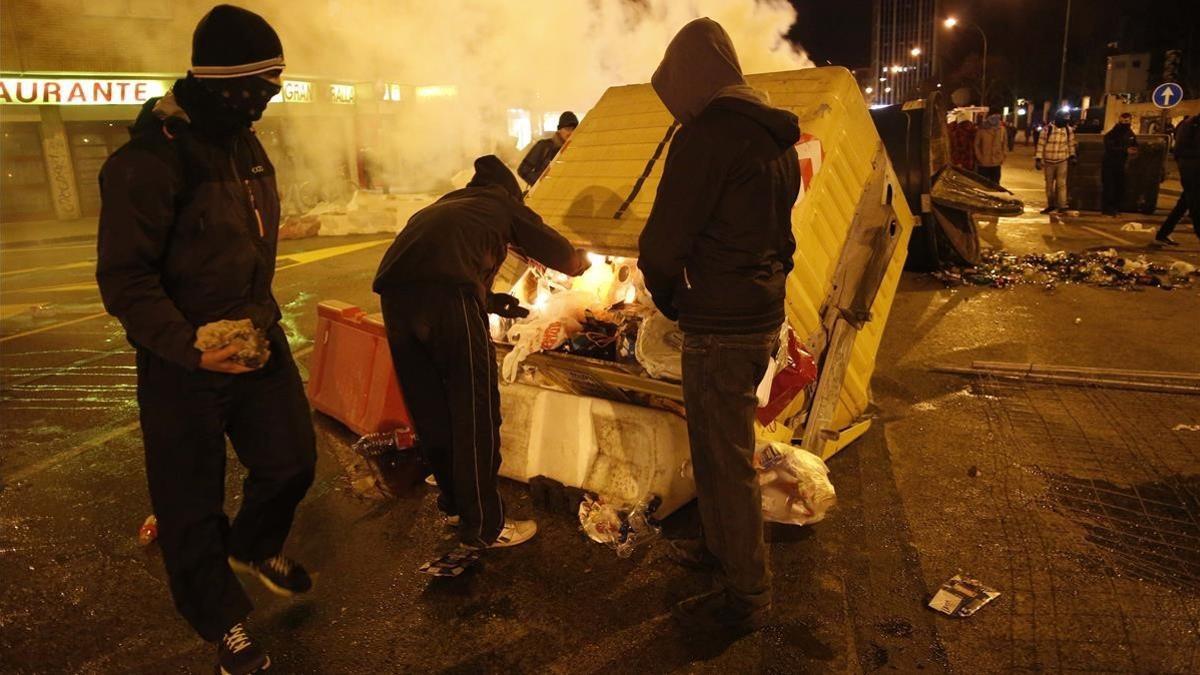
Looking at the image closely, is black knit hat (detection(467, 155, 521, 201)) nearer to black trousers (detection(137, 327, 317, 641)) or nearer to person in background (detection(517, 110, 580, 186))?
black trousers (detection(137, 327, 317, 641))

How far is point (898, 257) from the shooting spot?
4.74 meters

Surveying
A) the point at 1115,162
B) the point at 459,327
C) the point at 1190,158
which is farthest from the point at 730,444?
the point at 1115,162

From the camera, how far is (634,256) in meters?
3.71

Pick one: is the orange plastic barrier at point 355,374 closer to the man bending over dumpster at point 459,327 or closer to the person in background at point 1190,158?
Answer: the man bending over dumpster at point 459,327

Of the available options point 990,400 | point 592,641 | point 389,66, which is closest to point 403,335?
point 592,641

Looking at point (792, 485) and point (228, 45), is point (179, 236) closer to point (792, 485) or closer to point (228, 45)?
point (228, 45)

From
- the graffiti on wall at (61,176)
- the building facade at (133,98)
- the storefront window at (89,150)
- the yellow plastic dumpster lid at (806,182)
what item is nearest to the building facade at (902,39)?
the building facade at (133,98)

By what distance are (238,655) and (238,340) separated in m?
1.05

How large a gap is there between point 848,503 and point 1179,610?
4.19ft

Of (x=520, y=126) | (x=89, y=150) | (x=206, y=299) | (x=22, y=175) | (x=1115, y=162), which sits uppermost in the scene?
(x=520, y=126)

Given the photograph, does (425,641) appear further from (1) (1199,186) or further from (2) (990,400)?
(1) (1199,186)

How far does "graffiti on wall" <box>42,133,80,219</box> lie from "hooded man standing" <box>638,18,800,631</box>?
2013 cm

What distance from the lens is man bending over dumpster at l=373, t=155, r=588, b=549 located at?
294 centimetres

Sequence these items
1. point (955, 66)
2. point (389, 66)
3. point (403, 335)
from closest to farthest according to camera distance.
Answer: point (403, 335) < point (389, 66) < point (955, 66)
